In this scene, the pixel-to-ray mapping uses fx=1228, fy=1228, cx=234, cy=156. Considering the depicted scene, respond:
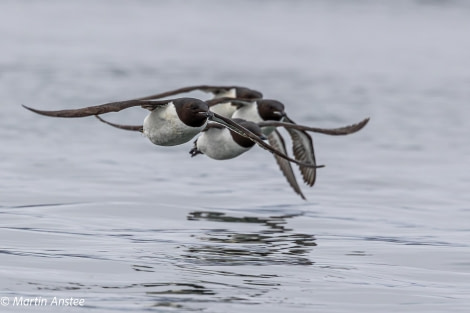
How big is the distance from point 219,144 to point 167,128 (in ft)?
7.36

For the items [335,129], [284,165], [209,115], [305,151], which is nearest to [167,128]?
[209,115]

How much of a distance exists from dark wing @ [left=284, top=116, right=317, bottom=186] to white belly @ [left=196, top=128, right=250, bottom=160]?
2.14 metres

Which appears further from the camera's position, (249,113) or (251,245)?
(249,113)

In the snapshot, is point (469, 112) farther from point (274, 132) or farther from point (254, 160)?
point (274, 132)

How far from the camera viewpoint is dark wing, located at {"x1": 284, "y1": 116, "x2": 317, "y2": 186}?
1694 cm

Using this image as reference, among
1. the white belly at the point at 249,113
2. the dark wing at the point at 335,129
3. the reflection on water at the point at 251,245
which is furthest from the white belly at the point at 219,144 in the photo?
the white belly at the point at 249,113

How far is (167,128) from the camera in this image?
41.9 feet

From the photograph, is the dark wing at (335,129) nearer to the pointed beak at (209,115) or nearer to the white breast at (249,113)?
the white breast at (249,113)

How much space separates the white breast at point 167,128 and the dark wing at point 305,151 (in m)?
4.26

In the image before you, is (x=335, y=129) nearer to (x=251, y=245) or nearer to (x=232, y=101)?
(x=251, y=245)

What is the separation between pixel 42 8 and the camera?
52.5 m

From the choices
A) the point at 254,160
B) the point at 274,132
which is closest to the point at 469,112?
the point at 254,160

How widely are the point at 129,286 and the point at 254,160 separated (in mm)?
10437

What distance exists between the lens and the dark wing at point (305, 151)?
16.9m
